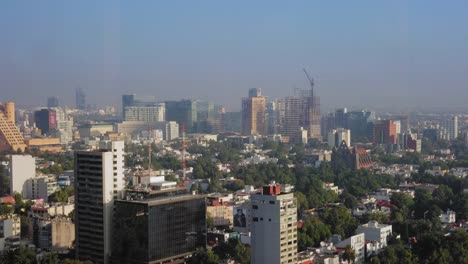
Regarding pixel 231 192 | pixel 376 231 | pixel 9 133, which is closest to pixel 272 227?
pixel 376 231

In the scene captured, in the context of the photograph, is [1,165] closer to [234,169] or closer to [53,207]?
[53,207]

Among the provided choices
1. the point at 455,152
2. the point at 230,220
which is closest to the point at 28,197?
the point at 230,220

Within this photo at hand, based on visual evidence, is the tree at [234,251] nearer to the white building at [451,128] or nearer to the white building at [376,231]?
the white building at [376,231]

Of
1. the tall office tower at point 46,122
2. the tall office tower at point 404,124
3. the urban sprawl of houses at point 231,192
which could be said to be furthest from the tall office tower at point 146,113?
the tall office tower at point 404,124

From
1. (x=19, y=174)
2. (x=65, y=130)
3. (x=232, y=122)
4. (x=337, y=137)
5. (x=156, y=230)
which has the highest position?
(x=232, y=122)

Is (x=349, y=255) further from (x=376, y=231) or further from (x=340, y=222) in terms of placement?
(x=340, y=222)

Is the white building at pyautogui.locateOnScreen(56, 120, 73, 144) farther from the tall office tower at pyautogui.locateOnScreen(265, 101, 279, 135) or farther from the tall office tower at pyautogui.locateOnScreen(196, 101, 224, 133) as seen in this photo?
the tall office tower at pyautogui.locateOnScreen(265, 101, 279, 135)

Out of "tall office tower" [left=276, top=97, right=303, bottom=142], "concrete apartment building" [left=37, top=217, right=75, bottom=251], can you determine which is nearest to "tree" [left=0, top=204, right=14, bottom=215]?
"concrete apartment building" [left=37, top=217, right=75, bottom=251]
